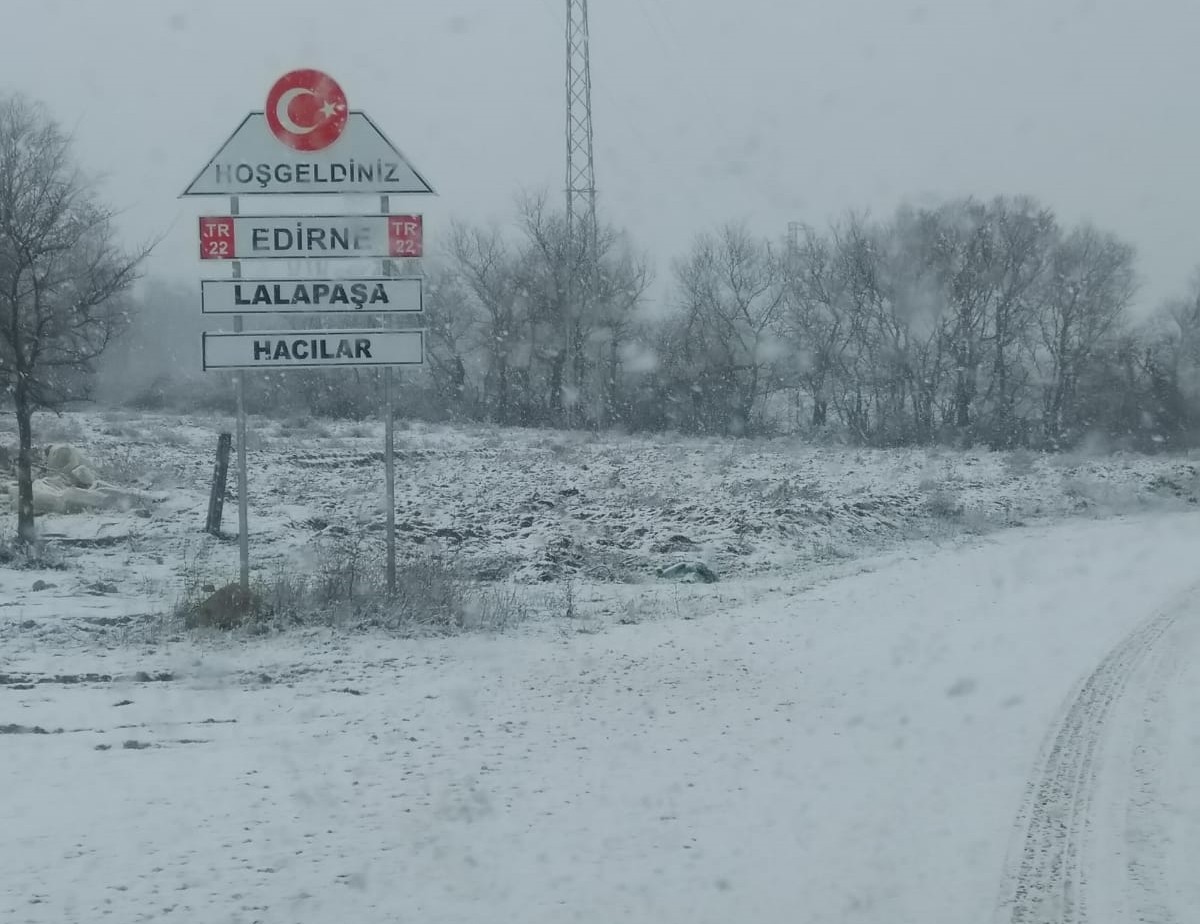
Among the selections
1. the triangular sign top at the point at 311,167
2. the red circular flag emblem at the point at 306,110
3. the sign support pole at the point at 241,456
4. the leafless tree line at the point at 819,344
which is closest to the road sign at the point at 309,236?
the sign support pole at the point at 241,456

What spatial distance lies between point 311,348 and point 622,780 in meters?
6.03

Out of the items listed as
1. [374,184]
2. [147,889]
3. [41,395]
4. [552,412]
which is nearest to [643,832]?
[147,889]

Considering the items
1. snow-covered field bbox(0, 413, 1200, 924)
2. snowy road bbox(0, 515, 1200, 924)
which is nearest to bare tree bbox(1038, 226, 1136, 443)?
snow-covered field bbox(0, 413, 1200, 924)

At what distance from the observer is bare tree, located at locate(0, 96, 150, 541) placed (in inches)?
533

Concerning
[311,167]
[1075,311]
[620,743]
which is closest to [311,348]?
[311,167]

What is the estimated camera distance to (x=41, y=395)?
13.8 metres

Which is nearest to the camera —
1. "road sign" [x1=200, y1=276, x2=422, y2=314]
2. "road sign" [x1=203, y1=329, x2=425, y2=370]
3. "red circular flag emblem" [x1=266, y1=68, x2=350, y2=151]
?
"red circular flag emblem" [x1=266, y1=68, x2=350, y2=151]

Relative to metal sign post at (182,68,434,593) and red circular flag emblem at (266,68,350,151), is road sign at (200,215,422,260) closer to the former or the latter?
metal sign post at (182,68,434,593)

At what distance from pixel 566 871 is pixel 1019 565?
11420mm

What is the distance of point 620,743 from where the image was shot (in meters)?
7.31

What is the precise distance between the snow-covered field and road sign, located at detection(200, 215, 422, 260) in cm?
335

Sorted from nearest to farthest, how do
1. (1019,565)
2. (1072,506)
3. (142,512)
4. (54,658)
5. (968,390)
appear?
(54,658), (1019,565), (142,512), (1072,506), (968,390)

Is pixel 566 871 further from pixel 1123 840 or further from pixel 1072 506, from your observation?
pixel 1072 506

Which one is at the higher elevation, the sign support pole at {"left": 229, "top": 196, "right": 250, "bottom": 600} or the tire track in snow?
the sign support pole at {"left": 229, "top": 196, "right": 250, "bottom": 600}
